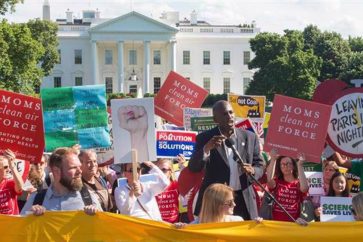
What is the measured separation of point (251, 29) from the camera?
90.3 metres

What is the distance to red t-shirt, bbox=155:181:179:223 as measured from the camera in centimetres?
791

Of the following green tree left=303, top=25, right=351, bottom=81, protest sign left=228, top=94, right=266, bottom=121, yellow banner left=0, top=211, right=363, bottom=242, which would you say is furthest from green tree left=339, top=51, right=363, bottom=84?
yellow banner left=0, top=211, right=363, bottom=242

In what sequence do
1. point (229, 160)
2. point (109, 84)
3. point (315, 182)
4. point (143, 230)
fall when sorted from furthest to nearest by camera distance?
point (109, 84)
point (315, 182)
point (229, 160)
point (143, 230)

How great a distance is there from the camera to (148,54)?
84500mm

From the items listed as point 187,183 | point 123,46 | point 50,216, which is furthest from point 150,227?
point 123,46

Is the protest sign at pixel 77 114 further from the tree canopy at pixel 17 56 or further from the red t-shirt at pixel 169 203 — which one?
the tree canopy at pixel 17 56

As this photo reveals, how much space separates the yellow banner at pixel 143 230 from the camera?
523 cm

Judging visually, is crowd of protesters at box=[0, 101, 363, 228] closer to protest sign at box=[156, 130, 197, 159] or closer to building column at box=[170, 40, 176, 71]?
protest sign at box=[156, 130, 197, 159]

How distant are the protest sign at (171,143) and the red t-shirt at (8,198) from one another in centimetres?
297

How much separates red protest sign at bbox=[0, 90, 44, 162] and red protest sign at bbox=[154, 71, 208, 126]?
3.79 m

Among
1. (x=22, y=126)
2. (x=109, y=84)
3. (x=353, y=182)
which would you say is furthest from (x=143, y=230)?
(x=109, y=84)

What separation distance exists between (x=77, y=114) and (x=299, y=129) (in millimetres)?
2268

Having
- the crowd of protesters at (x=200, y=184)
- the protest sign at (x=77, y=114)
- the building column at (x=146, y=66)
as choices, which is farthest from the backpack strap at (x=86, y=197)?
the building column at (x=146, y=66)

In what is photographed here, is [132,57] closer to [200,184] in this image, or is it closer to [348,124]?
[348,124]
